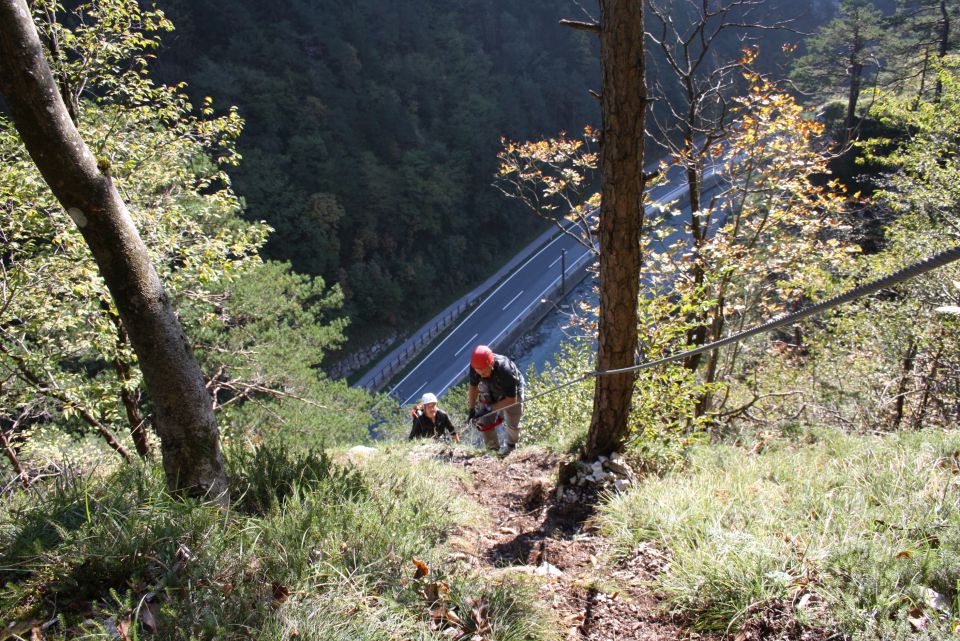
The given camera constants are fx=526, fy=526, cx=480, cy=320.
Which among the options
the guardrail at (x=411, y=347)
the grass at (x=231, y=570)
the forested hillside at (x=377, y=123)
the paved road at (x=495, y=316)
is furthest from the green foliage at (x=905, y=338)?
the forested hillside at (x=377, y=123)

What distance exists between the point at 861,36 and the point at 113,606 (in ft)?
97.6

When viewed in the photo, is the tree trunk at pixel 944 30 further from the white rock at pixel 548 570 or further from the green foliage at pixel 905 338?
the white rock at pixel 548 570

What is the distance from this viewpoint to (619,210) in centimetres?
372

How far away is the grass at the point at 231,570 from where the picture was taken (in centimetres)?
202

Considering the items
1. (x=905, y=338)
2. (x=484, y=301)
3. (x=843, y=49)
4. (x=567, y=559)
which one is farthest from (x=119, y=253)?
(x=484, y=301)

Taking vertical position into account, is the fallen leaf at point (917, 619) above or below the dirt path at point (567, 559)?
above

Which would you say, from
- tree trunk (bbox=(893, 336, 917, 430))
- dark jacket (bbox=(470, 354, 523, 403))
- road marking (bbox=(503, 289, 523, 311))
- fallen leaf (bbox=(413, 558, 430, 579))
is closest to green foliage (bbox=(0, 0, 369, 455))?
dark jacket (bbox=(470, 354, 523, 403))

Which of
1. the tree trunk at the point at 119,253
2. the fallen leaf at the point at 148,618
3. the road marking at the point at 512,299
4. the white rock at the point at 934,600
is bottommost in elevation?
the road marking at the point at 512,299

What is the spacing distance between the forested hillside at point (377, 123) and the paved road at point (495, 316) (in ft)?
9.85

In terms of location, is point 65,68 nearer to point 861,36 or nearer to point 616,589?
point 616,589

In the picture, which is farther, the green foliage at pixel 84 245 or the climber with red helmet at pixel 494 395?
the climber with red helmet at pixel 494 395

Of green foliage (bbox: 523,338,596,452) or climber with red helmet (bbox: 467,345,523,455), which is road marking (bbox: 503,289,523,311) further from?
climber with red helmet (bbox: 467,345,523,455)

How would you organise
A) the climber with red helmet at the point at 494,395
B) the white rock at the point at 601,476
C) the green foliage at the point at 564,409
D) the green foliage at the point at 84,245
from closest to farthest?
the white rock at the point at 601,476 → the green foliage at the point at 84,245 → the climber with red helmet at the point at 494,395 → the green foliage at the point at 564,409

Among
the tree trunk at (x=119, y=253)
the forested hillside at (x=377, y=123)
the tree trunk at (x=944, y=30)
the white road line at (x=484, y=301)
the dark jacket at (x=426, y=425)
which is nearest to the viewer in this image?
Result: the tree trunk at (x=119, y=253)
